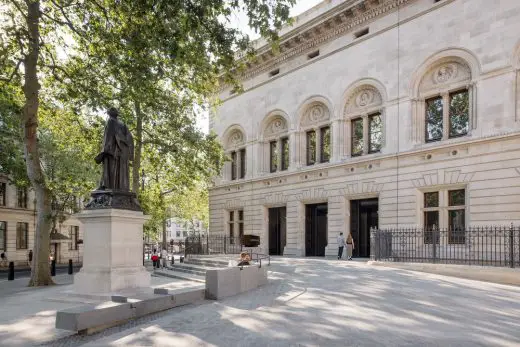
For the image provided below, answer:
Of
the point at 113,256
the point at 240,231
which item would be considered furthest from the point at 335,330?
the point at 240,231

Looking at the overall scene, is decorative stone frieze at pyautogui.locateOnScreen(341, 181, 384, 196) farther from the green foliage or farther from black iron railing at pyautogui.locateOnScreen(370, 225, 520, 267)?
the green foliage

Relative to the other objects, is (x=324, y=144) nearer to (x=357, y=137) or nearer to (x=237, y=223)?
(x=357, y=137)

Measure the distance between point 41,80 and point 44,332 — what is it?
1574 centimetres

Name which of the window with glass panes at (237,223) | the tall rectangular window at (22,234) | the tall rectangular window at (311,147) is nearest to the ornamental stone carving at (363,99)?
the tall rectangular window at (311,147)

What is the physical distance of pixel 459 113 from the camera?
19188 mm

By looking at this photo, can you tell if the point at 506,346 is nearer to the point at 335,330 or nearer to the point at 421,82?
the point at 335,330

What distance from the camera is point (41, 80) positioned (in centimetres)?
1966

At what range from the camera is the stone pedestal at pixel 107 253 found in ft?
31.8

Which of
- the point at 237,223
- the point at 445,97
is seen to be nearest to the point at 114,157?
the point at 445,97

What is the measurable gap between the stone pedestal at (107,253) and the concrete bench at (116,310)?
48.3 inches

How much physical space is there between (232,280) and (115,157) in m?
4.32

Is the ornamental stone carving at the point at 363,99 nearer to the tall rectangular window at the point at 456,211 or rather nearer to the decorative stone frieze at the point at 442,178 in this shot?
the decorative stone frieze at the point at 442,178

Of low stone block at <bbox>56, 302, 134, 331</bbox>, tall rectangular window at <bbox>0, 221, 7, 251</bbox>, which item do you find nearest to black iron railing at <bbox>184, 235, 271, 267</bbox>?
low stone block at <bbox>56, 302, 134, 331</bbox>

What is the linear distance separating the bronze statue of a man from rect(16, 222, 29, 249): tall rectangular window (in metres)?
32.4
